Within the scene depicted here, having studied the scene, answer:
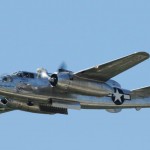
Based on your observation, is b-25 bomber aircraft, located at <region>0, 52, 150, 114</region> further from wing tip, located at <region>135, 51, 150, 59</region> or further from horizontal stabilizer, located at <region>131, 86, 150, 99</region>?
horizontal stabilizer, located at <region>131, 86, 150, 99</region>

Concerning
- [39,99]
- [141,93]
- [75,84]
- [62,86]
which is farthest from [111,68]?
[141,93]

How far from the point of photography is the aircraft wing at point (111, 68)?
3675cm

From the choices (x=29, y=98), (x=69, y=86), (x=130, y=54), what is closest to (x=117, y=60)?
(x=130, y=54)

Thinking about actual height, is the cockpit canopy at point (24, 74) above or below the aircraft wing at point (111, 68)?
below

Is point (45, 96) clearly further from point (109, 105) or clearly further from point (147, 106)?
point (147, 106)

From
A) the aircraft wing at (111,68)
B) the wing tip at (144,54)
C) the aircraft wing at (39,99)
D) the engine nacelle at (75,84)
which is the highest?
the wing tip at (144,54)

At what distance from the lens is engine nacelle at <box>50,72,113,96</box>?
37.7 metres

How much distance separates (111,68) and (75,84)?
8.26 ft

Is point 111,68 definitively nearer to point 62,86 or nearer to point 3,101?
point 62,86

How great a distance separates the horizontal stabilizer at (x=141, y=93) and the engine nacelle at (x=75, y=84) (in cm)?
498

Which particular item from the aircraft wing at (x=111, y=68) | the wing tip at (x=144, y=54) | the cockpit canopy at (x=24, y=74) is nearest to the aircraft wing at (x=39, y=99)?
the cockpit canopy at (x=24, y=74)

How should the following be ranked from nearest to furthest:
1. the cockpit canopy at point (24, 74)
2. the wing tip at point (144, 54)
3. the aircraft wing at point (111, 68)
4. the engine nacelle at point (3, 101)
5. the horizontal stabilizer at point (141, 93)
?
the wing tip at point (144, 54), the aircraft wing at point (111, 68), the cockpit canopy at point (24, 74), the engine nacelle at point (3, 101), the horizontal stabilizer at point (141, 93)

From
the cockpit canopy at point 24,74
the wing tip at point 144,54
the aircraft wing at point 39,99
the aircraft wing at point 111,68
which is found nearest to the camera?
the wing tip at point 144,54

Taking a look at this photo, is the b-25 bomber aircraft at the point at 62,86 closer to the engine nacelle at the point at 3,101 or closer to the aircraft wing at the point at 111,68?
the aircraft wing at the point at 111,68
